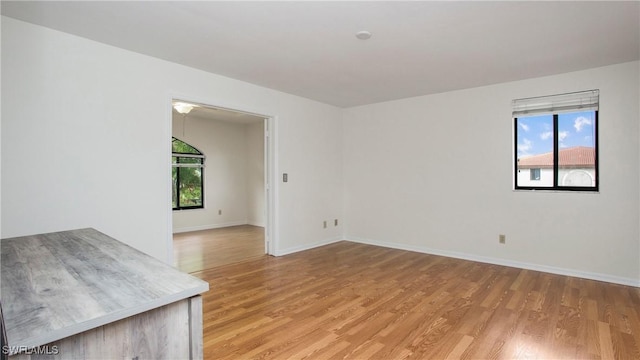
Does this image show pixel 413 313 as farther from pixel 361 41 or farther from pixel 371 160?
pixel 371 160

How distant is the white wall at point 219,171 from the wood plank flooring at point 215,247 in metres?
0.37

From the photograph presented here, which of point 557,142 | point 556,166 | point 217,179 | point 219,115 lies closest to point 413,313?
point 556,166

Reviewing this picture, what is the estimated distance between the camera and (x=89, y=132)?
2.95m

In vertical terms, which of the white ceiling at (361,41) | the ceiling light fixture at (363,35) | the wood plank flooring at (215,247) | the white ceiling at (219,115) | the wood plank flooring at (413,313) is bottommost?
the wood plank flooring at (413,313)

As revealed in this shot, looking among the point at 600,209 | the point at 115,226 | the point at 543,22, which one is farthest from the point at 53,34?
the point at 600,209

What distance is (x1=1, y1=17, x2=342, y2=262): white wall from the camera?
2.57 m

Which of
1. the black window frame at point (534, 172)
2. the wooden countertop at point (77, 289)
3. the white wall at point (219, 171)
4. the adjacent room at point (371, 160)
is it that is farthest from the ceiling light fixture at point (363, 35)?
the white wall at point (219, 171)

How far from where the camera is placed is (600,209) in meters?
3.68

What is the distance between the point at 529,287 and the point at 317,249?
9.32ft

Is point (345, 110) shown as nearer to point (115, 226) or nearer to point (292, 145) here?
point (292, 145)

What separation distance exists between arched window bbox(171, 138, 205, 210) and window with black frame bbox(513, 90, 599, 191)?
19.8 ft

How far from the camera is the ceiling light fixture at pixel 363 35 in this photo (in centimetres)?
272

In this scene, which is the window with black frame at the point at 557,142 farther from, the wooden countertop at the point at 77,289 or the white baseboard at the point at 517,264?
the wooden countertop at the point at 77,289

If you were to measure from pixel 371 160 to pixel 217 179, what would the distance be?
149 inches
